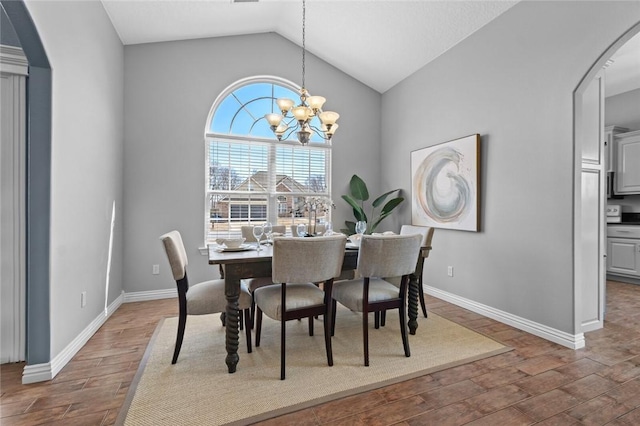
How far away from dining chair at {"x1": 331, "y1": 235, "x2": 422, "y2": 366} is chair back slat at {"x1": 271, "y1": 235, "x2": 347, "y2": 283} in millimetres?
238

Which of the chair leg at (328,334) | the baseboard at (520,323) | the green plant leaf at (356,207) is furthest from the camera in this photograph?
the green plant leaf at (356,207)

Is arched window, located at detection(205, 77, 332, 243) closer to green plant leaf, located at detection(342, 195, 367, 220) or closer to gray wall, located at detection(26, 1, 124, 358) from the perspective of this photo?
green plant leaf, located at detection(342, 195, 367, 220)

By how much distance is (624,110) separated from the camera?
5.09 m

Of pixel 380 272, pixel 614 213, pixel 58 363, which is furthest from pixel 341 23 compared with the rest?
pixel 614 213

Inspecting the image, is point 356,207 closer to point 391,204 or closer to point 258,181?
point 391,204

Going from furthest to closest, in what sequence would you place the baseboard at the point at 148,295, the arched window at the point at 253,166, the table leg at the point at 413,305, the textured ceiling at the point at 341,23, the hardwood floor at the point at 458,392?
the arched window at the point at 253,166
the baseboard at the point at 148,295
the textured ceiling at the point at 341,23
the table leg at the point at 413,305
the hardwood floor at the point at 458,392

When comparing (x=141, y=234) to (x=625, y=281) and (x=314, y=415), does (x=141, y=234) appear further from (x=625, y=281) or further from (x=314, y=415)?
(x=625, y=281)

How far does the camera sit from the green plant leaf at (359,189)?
4.66 meters

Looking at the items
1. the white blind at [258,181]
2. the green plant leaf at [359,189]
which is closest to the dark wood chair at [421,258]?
the green plant leaf at [359,189]

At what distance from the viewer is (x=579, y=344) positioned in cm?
250

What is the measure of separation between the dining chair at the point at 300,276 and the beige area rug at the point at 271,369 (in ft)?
0.61

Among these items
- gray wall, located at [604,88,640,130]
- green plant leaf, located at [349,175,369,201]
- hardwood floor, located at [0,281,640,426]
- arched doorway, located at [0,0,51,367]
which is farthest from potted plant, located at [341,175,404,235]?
gray wall, located at [604,88,640,130]

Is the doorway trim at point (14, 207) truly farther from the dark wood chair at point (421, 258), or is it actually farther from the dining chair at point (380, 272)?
the dark wood chair at point (421, 258)

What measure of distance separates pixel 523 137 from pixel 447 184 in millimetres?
973
